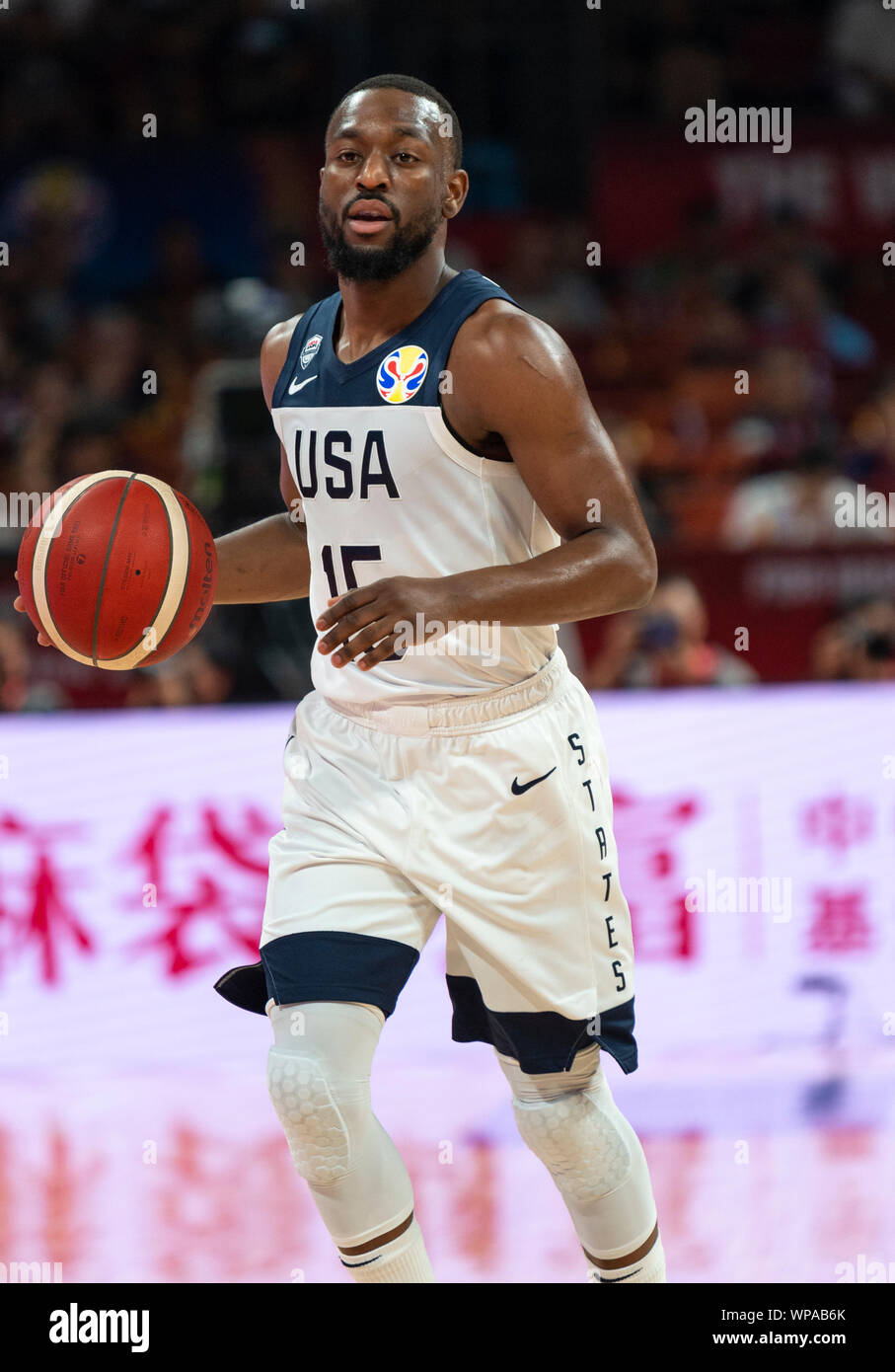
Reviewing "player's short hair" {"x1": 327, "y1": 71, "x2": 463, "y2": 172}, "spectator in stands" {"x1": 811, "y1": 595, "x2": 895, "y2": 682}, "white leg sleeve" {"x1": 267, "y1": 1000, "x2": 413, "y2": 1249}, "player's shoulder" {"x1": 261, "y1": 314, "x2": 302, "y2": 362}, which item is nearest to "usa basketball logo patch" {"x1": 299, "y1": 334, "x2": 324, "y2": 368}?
"player's shoulder" {"x1": 261, "y1": 314, "x2": 302, "y2": 362}

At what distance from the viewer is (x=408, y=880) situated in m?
2.79

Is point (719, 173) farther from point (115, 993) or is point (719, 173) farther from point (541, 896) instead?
point (541, 896)

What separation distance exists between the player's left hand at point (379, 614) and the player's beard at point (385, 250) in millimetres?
595

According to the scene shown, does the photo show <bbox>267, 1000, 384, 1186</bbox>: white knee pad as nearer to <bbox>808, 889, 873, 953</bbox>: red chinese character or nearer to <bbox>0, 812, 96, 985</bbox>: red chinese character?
<bbox>0, 812, 96, 985</bbox>: red chinese character

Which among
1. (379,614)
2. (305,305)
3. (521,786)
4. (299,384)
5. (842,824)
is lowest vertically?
(842,824)

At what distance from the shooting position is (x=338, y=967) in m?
2.67

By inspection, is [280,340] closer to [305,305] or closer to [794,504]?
[794,504]

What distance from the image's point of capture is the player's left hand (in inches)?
96.0

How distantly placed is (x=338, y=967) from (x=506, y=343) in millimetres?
1003

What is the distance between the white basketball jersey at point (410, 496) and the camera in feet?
9.01

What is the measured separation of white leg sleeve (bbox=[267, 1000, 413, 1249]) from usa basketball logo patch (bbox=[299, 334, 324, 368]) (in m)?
1.07

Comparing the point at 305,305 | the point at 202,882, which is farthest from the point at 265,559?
the point at 305,305

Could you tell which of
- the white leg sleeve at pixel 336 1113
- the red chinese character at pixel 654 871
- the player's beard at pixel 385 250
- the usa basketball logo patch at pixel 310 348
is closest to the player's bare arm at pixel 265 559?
the usa basketball logo patch at pixel 310 348

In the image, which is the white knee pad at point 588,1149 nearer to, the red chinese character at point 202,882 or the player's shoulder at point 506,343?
the player's shoulder at point 506,343
